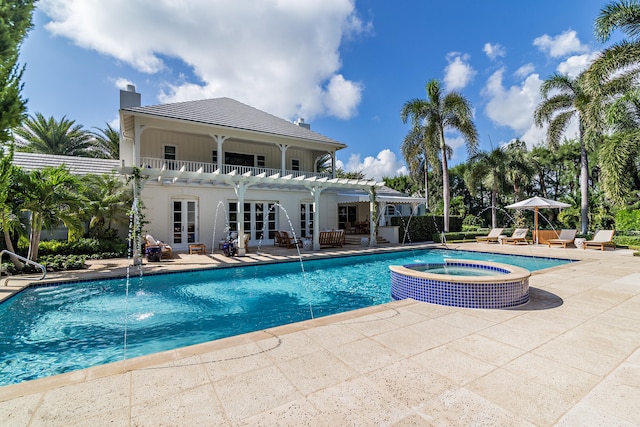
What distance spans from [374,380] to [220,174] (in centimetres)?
1132

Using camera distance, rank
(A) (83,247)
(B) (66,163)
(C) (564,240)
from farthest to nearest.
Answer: (B) (66,163), (C) (564,240), (A) (83,247)

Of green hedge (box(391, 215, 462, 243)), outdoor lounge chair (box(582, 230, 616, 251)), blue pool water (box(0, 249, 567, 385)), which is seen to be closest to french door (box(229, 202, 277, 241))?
blue pool water (box(0, 249, 567, 385))

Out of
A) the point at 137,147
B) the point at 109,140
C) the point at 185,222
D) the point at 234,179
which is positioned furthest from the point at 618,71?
the point at 109,140

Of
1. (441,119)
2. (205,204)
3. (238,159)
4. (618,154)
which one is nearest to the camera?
(618,154)

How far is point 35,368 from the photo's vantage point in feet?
14.0

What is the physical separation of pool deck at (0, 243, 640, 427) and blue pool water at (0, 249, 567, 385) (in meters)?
1.61

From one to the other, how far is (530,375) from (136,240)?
1182 cm

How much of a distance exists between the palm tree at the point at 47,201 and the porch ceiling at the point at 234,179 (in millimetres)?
1836

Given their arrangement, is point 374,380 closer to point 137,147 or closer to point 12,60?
point 12,60

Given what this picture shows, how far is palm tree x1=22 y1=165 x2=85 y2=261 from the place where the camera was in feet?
31.8

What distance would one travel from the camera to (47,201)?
9.88 m

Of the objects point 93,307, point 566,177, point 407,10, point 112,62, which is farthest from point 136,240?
point 566,177

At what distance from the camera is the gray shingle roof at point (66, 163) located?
16250mm

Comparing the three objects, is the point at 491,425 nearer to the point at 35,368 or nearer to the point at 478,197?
the point at 35,368
